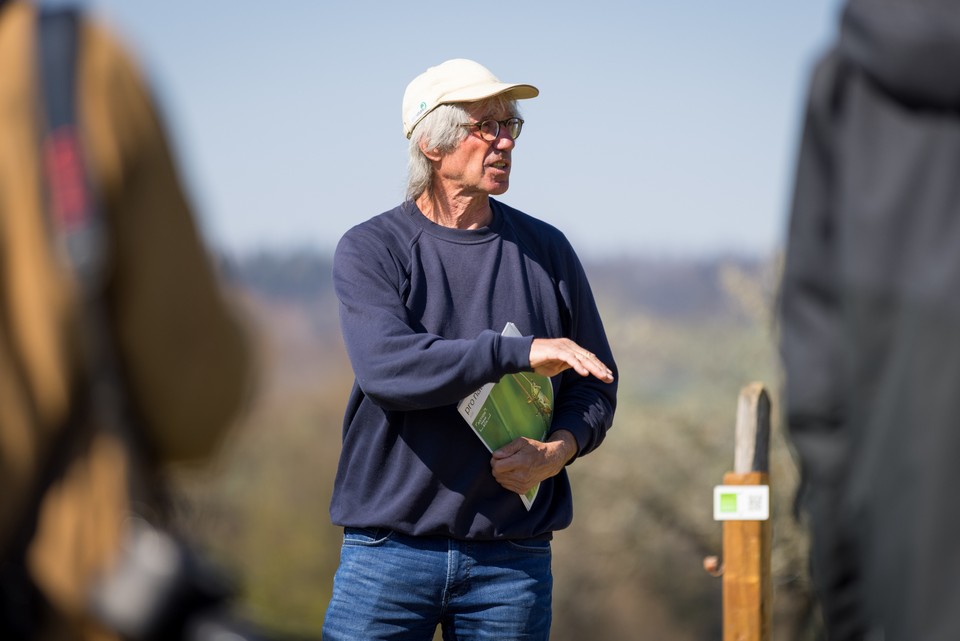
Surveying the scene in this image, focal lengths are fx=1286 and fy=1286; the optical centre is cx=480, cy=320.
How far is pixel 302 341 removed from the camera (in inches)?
1081

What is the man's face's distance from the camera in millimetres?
3654

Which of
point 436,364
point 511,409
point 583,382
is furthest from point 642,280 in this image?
point 436,364

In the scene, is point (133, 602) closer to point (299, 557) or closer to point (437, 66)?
point (437, 66)

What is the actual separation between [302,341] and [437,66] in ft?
78.8

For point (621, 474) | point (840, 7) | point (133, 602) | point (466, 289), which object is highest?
point (840, 7)

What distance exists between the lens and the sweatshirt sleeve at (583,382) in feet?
11.9

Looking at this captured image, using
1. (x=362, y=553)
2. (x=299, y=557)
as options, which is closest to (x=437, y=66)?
(x=362, y=553)

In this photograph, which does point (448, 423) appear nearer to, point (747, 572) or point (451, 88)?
point (451, 88)

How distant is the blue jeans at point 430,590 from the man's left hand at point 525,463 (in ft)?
Result: 0.58

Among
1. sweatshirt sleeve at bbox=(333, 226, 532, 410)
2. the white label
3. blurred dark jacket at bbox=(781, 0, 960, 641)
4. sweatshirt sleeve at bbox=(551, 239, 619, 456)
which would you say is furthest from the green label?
blurred dark jacket at bbox=(781, 0, 960, 641)

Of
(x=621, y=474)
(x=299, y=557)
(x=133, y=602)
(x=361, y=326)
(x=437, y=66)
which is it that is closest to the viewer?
(x=133, y=602)

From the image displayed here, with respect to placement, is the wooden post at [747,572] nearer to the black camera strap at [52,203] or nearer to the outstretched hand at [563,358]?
the outstretched hand at [563,358]

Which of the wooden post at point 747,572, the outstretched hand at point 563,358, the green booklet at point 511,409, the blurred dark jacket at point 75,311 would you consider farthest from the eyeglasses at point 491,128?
the blurred dark jacket at point 75,311

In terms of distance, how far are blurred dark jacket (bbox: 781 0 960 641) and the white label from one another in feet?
7.23
